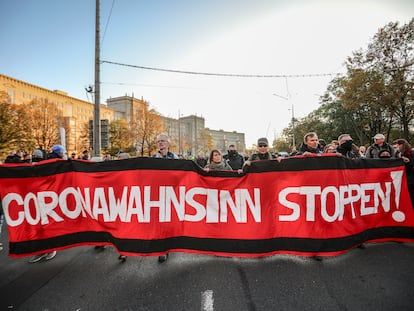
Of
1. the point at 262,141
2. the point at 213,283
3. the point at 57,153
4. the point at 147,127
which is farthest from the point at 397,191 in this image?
the point at 147,127

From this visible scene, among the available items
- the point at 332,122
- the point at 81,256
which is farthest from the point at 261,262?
the point at 332,122

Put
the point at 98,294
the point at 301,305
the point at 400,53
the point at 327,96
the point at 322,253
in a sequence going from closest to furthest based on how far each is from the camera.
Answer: the point at 301,305 < the point at 98,294 < the point at 322,253 < the point at 400,53 < the point at 327,96

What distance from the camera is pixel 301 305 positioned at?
7.13 ft

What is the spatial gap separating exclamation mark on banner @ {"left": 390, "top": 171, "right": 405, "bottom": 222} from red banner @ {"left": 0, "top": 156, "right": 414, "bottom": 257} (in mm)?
555

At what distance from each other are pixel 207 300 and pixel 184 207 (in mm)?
1243

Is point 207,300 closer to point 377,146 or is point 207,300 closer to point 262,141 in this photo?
point 262,141

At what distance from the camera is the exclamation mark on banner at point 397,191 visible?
348 centimetres

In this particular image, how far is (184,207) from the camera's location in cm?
318

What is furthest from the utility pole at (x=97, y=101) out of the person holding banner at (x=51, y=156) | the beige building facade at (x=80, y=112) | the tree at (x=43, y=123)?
the tree at (x=43, y=123)

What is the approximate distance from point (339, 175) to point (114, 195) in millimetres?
3462

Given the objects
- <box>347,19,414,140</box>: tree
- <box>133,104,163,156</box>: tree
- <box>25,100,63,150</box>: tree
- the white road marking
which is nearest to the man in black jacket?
the white road marking

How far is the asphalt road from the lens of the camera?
2219 millimetres

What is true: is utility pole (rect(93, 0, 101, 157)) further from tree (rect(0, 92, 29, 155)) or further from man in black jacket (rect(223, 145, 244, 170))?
tree (rect(0, 92, 29, 155))

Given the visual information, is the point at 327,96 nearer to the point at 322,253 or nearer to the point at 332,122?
the point at 332,122
